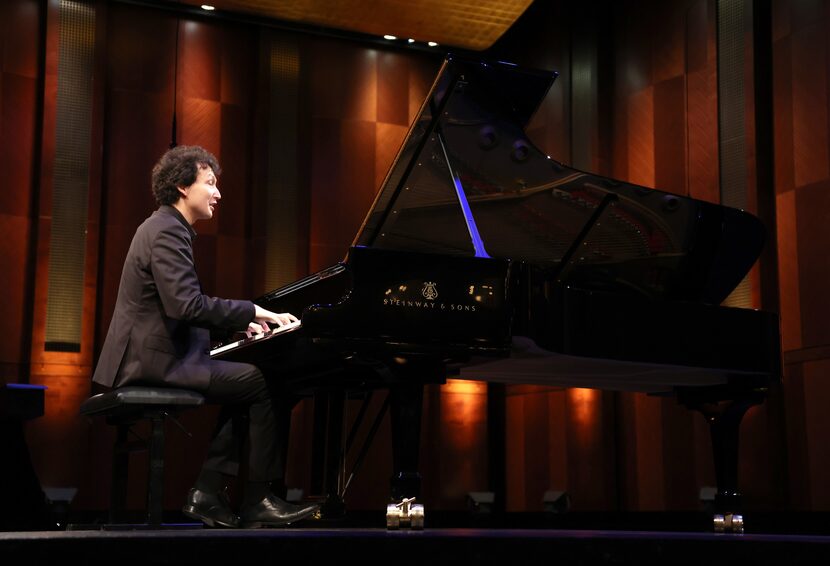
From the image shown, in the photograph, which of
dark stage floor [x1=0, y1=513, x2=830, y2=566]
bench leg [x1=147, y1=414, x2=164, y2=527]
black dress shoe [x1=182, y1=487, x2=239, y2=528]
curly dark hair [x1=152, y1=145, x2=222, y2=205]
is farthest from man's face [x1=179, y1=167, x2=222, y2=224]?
dark stage floor [x1=0, y1=513, x2=830, y2=566]

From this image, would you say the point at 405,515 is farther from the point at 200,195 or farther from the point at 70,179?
the point at 70,179

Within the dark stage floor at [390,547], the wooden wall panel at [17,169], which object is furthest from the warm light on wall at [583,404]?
the dark stage floor at [390,547]

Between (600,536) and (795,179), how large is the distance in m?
3.98

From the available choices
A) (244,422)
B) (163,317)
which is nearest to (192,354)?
(163,317)

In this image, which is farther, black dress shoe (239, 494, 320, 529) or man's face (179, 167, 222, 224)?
man's face (179, 167, 222, 224)

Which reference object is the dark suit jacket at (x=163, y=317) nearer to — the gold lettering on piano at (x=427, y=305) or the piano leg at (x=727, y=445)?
the gold lettering on piano at (x=427, y=305)

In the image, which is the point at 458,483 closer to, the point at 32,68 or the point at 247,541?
the point at 32,68

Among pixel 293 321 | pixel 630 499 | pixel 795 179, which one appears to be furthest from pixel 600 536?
pixel 630 499

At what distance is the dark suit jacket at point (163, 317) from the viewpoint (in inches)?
122

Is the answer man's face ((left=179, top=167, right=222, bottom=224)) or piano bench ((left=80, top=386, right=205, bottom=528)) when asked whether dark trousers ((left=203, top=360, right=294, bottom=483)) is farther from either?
man's face ((left=179, top=167, right=222, bottom=224))

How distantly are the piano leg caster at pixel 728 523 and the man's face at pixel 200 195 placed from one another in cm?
207

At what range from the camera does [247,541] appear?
2.39m

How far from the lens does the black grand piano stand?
9.86 ft

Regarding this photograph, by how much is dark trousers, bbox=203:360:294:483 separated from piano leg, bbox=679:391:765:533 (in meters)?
1.61
